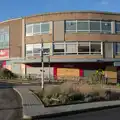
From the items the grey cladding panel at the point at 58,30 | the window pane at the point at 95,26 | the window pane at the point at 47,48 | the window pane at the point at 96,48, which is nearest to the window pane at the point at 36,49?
the window pane at the point at 47,48

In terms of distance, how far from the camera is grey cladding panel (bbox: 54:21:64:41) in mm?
48562

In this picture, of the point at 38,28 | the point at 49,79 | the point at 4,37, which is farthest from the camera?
the point at 4,37

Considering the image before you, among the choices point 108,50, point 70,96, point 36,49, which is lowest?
point 70,96

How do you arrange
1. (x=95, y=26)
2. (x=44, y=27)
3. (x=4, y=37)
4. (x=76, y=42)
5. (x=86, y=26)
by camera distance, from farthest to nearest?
1. (x=4, y=37)
2. (x=44, y=27)
3. (x=95, y=26)
4. (x=86, y=26)
5. (x=76, y=42)

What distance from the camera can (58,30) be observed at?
1928 inches

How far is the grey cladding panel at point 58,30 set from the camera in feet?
159

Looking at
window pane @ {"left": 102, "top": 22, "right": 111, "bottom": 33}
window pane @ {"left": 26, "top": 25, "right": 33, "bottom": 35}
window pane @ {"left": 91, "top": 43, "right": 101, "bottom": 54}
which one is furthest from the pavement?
window pane @ {"left": 26, "top": 25, "right": 33, "bottom": 35}

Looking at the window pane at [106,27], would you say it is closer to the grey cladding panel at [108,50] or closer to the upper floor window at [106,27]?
the upper floor window at [106,27]

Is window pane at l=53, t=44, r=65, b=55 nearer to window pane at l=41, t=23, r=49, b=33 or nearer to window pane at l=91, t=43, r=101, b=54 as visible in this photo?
window pane at l=41, t=23, r=49, b=33

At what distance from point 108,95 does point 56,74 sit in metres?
25.0

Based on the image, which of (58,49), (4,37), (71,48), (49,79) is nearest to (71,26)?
(71,48)

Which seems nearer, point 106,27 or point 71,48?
point 71,48

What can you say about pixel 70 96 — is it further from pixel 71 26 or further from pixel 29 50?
pixel 29 50

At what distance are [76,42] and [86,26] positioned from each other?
2681mm
